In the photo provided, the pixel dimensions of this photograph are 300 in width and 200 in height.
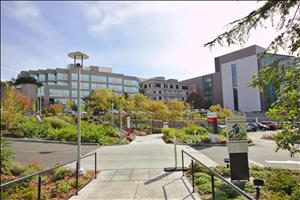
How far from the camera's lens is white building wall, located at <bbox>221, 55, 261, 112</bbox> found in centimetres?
5899

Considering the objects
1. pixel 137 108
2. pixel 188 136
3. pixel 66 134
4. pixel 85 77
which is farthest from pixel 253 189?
pixel 85 77

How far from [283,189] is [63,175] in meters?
7.05

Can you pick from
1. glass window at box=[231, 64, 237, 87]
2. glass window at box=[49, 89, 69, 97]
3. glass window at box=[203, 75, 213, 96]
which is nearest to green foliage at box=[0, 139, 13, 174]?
glass window at box=[231, 64, 237, 87]

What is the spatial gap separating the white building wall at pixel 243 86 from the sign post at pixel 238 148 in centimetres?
5302

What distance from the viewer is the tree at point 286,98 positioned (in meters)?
4.37

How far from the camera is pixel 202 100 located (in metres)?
83.1

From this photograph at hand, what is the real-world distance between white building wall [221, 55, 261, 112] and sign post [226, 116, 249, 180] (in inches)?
2088

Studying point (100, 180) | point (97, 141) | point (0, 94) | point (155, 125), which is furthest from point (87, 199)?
point (0, 94)

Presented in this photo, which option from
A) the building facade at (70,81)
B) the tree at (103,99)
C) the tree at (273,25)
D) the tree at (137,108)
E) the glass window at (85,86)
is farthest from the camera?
the glass window at (85,86)

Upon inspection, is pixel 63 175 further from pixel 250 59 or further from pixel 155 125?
pixel 250 59

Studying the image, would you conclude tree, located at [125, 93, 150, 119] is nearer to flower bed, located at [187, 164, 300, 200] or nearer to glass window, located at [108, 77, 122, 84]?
flower bed, located at [187, 164, 300, 200]

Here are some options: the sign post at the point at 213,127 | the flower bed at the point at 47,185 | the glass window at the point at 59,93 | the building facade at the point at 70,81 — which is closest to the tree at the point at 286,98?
the flower bed at the point at 47,185

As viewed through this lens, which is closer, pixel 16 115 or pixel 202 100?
pixel 16 115

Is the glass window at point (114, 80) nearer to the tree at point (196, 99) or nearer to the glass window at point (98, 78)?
the glass window at point (98, 78)
